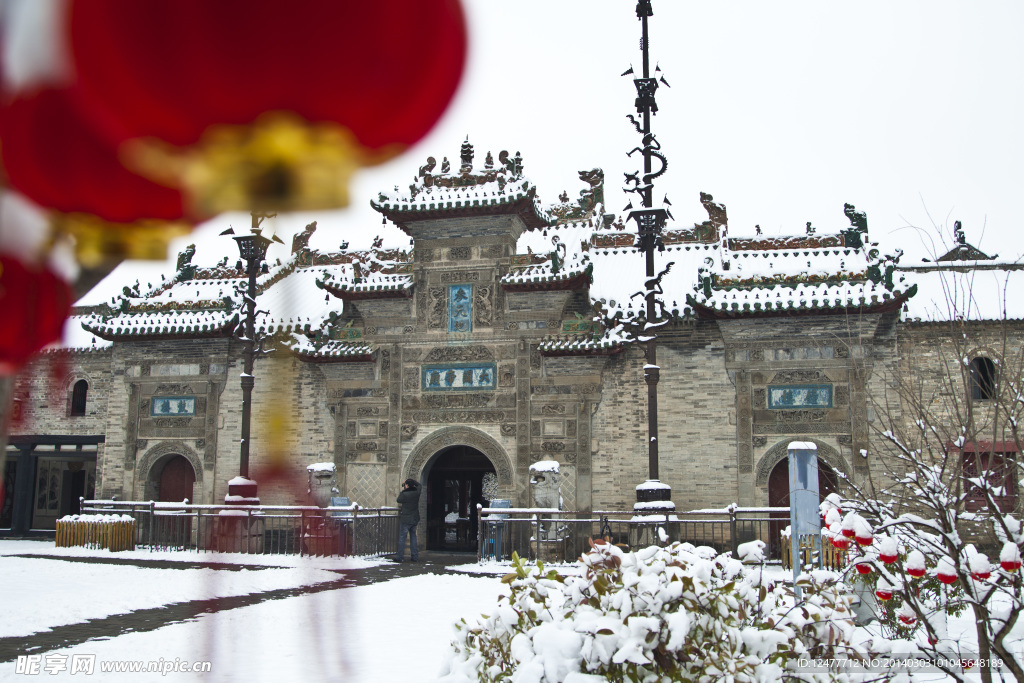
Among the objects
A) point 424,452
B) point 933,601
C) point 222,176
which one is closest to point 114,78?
point 222,176

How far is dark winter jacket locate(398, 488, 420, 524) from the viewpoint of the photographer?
1655 centimetres

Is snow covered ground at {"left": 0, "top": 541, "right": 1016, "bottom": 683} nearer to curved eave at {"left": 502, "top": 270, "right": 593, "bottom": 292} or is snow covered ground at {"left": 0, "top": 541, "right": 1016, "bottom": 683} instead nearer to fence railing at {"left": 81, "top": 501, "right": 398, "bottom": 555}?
fence railing at {"left": 81, "top": 501, "right": 398, "bottom": 555}

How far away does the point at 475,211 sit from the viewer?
19.6 meters

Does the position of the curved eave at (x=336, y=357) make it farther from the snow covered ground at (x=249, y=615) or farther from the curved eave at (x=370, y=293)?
the snow covered ground at (x=249, y=615)

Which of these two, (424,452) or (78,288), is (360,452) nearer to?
(424,452)

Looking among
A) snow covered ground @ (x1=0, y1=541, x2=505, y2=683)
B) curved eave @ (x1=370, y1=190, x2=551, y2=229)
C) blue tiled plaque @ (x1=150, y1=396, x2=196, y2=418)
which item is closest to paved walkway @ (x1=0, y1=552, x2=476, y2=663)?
snow covered ground @ (x1=0, y1=541, x2=505, y2=683)

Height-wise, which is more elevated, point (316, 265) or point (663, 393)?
point (316, 265)

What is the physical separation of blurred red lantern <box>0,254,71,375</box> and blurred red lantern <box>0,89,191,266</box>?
0.18 feet

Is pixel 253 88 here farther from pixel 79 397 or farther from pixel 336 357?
pixel 79 397

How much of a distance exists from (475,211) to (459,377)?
4017 mm

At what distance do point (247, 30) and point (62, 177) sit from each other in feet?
0.59

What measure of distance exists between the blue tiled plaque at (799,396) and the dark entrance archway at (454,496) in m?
6.91

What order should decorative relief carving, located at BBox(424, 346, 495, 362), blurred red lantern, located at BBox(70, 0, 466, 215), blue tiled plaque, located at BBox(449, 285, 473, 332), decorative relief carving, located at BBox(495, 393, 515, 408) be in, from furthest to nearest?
blue tiled plaque, located at BBox(449, 285, 473, 332), decorative relief carving, located at BBox(424, 346, 495, 362), decorative relief carving, located at BBox(495, 393, 515, 408), blurred red lantern, located at BBox(70, 0, 466, 215)

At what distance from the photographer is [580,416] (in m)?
18.7
